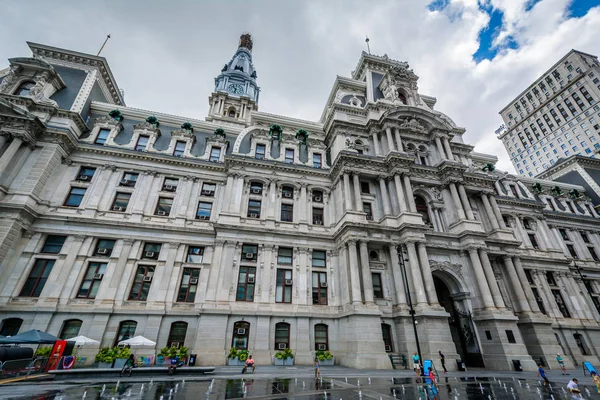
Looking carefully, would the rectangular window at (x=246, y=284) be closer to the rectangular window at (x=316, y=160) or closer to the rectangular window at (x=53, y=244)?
the rectangular window at (x=316, y=160)

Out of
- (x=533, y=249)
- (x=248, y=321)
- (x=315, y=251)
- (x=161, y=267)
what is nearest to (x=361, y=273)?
(x=315, y=251)

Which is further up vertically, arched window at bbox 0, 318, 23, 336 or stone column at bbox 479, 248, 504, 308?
stone column at bbox 479, 248, 504, 308

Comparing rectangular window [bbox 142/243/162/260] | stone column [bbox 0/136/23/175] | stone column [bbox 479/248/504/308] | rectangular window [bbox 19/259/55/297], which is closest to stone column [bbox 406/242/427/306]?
stone column [bbox 479/248/504/308]

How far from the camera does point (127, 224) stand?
75.3ft

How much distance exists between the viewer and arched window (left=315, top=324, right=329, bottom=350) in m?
21.4

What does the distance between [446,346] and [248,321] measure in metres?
15.0

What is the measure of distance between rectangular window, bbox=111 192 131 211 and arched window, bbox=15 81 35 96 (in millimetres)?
13716

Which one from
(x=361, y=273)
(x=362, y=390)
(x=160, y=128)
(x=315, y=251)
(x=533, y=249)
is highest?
(x=160, y=128)

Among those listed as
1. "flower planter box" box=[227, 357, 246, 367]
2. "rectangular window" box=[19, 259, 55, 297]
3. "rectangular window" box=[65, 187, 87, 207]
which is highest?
"rectangular window" box=[65, 187, 87, 207]

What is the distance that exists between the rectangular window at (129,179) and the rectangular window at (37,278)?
8.36 metres

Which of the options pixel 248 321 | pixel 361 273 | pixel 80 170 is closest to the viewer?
pixel 248 321

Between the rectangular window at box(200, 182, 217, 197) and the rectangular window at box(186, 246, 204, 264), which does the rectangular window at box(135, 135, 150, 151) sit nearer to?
the rectangular window at box(200, 182, 217, 197)

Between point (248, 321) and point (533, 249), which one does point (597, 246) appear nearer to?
point (533, 249)

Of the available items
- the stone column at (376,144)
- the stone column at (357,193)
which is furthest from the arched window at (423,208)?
the stone column at (357,193)
